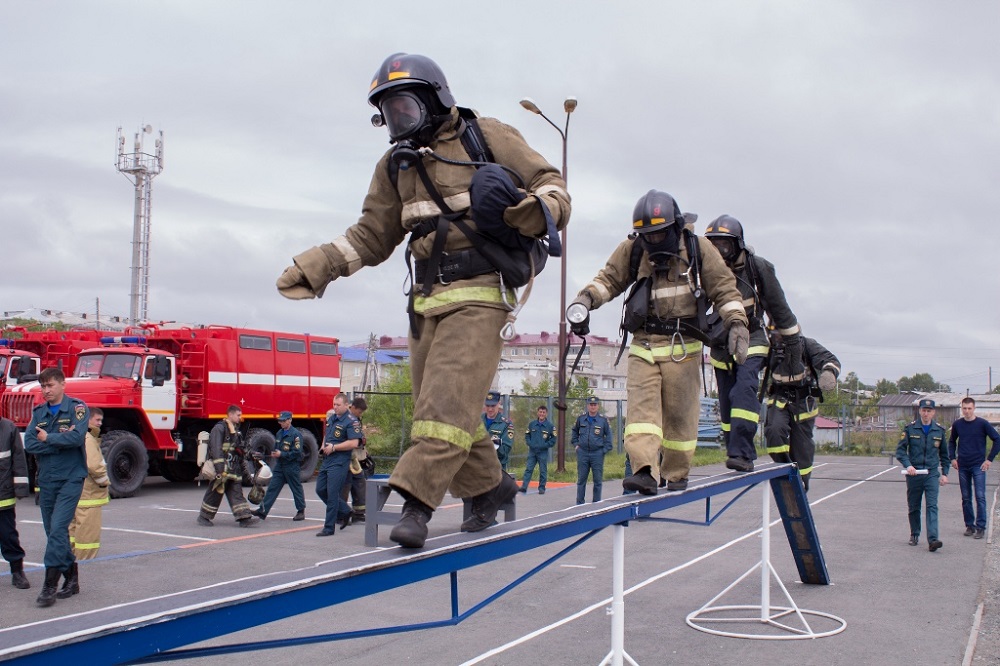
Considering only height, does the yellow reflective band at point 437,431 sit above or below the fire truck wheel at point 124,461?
above

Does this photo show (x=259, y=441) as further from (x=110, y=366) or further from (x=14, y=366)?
(x=14, y=366)

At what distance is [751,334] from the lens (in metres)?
8.06

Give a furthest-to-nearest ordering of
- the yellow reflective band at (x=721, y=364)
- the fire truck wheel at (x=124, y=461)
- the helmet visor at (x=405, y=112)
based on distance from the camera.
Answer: the fire truck wheel at (x=124, y=461)
the yellow reflective band at (x=721, y=364)
the helmet visor at (x=405, y=112)

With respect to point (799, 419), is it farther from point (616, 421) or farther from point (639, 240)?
point (616, 421)

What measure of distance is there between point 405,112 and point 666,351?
270 cm

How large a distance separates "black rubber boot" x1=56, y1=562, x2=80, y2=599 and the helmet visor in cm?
675

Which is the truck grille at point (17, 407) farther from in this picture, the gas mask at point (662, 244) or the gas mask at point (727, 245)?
the gas mask at point (662, 244)

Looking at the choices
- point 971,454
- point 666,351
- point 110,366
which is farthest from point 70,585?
point 971,454

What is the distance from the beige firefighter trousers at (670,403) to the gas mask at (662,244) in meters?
0.68

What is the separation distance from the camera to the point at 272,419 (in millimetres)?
21406

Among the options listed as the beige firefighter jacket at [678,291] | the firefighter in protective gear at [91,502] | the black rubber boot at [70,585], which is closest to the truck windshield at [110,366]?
the firefighter in protective gear at [91,502]

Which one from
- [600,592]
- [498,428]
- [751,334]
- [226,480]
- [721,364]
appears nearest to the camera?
[721,364]

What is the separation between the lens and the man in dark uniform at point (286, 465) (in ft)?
46.4

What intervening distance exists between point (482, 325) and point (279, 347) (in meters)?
18.4
